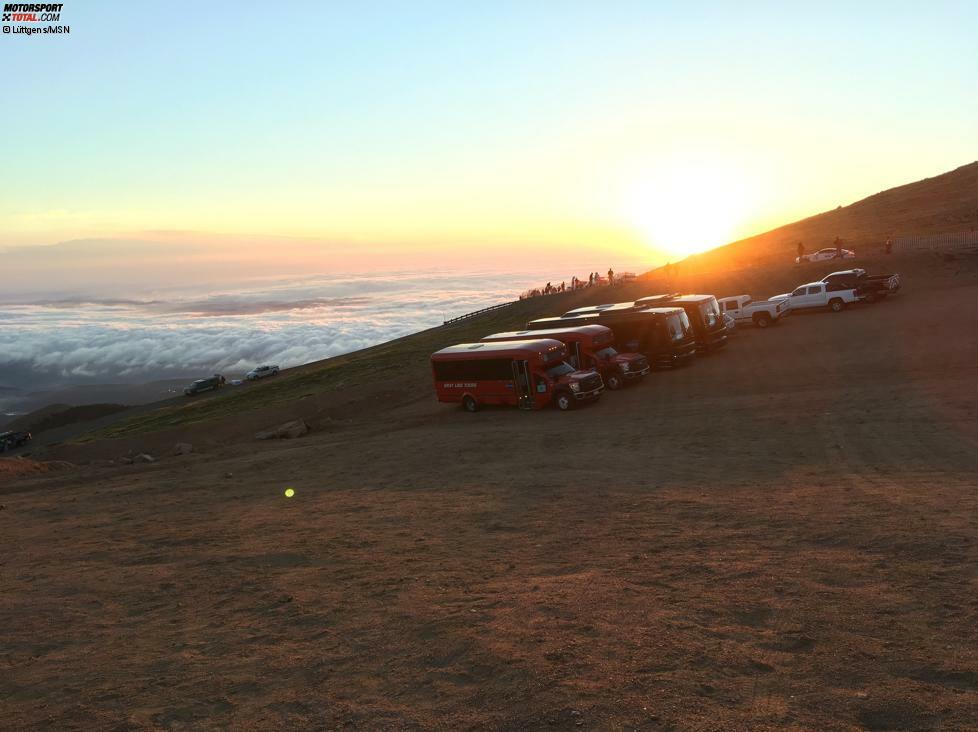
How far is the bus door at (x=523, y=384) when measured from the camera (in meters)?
26.4

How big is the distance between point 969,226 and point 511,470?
61.9 metres

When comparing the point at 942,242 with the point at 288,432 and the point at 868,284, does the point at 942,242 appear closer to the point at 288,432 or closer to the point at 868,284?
the point at 868,284

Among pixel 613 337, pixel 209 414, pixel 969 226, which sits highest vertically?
pixel 969 226

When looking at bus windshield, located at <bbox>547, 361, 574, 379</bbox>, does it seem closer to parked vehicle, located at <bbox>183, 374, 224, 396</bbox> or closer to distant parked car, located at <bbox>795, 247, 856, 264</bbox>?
distant parked car, located at <bbox>795, 247, 856, 264</bbox>

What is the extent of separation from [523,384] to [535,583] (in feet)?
56.9

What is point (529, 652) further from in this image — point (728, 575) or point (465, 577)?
point (728, 575)

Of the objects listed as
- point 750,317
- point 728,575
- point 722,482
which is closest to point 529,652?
point 728,575

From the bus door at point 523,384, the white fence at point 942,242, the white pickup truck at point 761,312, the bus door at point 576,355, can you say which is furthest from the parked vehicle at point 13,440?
the white fence at point 942,242

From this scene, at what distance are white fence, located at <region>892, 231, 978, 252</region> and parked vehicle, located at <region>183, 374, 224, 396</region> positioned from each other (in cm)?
6363

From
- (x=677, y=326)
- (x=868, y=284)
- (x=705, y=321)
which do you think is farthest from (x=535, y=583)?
(x=868, y=284)

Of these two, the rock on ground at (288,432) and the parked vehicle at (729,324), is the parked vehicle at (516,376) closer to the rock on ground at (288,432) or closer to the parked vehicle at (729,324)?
the rock on ground at (288,432)

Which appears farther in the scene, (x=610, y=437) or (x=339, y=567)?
(x=610, y=437)

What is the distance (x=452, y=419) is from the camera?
1067 inches

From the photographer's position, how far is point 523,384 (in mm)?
26594
